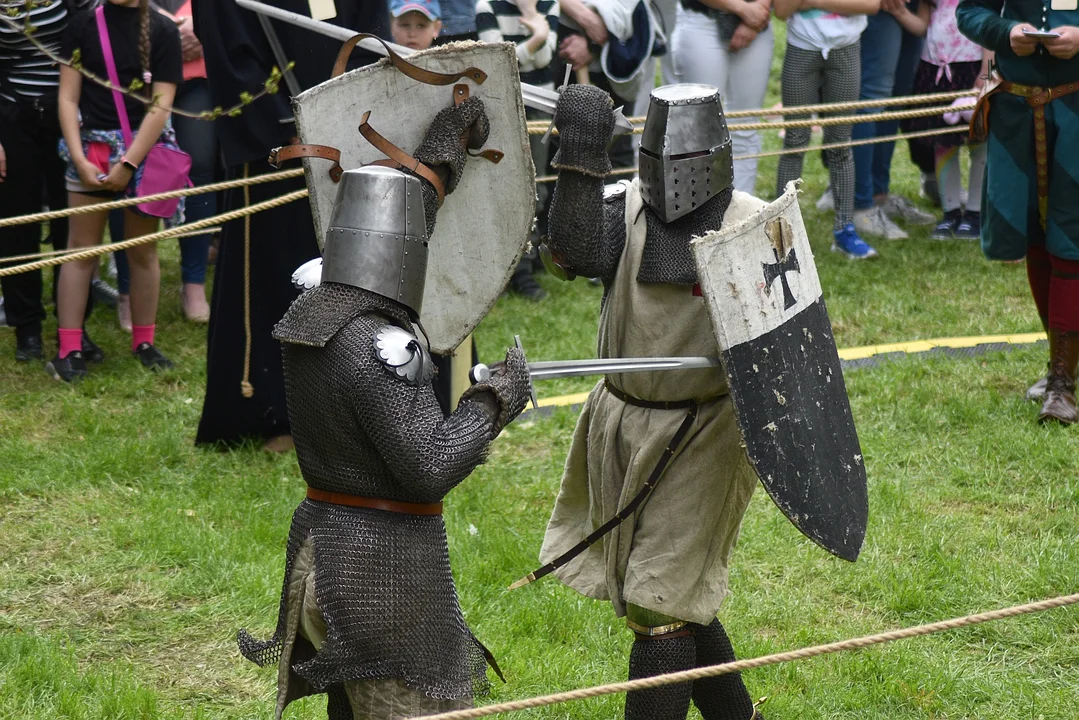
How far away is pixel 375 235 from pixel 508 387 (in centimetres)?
41

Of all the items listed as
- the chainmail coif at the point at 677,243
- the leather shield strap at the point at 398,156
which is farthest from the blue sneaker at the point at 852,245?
the leather shield strap at the point at 398,156

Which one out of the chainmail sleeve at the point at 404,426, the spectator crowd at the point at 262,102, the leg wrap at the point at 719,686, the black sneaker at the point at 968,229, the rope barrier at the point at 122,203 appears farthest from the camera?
the black sneaker at the point at 968,229

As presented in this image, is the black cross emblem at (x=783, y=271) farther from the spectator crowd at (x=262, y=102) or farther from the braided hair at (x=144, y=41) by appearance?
the braided hair at (x=144, y=41)

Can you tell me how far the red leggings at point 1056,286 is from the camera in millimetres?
5172

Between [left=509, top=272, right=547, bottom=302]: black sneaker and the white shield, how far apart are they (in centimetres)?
377

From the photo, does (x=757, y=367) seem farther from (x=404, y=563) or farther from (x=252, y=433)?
(x=252, y=433)

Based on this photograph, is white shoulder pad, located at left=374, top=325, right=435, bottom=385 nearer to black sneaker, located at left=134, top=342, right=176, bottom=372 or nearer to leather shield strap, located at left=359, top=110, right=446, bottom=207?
leather shield strap, located at left=359, top=110, right=446, bottom=207

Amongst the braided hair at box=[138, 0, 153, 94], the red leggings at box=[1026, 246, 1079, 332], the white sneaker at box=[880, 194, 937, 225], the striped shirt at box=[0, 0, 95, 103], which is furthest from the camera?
the white sneaker at box=[880, 194, 937, 225]

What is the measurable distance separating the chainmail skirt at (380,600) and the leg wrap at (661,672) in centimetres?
55

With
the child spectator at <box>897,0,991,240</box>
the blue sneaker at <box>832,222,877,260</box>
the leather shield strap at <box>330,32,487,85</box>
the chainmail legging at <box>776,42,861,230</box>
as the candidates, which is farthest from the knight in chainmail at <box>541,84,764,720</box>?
the child spectator at <box>897,0,991,240</box>

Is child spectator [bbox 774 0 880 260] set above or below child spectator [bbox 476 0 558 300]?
below

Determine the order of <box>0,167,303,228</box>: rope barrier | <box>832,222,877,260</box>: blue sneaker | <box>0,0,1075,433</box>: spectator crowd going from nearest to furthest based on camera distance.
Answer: <box>0,167,303,228</box>: rope barrier, <box>0,0,1075,433</box>: spectator crowd, <box>832,222,877,260</box>: blue sneaker

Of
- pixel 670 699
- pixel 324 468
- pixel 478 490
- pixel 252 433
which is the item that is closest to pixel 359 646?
pixel 324 468

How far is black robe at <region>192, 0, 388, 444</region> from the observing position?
4625mm
